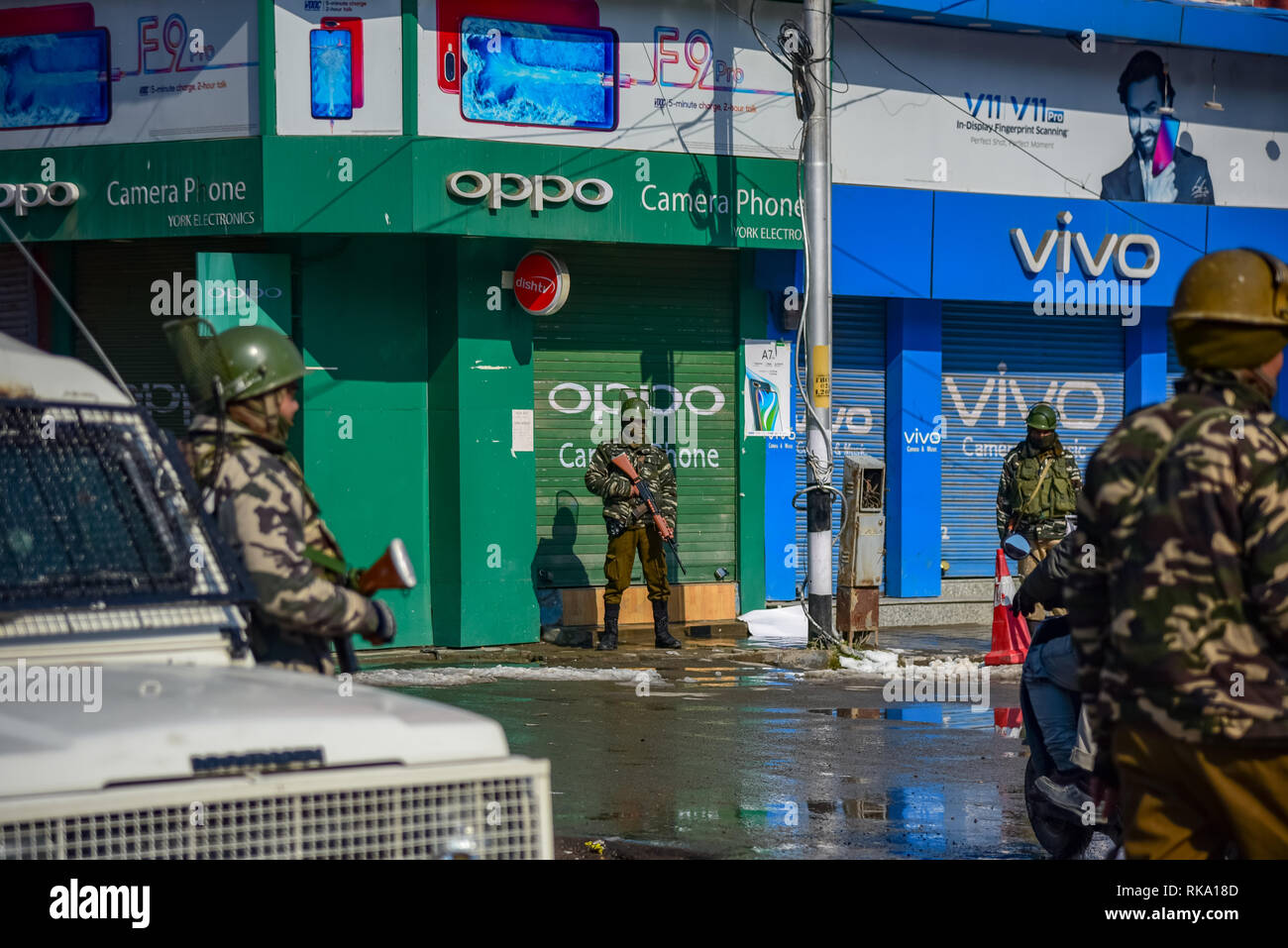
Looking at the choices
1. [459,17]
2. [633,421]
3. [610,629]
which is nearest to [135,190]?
[459,17]

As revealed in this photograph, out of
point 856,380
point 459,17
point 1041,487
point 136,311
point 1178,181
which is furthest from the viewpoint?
point 1178,181

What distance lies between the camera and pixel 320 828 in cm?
318

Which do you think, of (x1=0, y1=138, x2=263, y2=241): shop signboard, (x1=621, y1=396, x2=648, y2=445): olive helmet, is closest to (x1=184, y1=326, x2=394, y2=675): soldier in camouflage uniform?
(x1=0, y1=138, x2=263, y2=241): shop signboard

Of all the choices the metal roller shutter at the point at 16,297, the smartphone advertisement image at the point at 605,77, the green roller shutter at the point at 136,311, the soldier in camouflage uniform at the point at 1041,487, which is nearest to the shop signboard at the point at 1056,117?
the smartphone advertisement image at the point at 605,77

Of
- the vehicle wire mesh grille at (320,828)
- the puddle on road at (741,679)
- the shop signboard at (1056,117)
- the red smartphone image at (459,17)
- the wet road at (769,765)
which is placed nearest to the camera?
the vehicle wire mesh grille at (320,828)

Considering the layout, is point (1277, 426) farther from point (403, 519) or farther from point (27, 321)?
point (27, 321)

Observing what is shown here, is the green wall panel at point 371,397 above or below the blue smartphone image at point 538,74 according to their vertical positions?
below

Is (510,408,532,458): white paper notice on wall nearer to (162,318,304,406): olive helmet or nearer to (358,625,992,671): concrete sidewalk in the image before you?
(358,625,992,671): concrete sidewalk

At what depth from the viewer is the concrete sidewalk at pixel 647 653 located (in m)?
13.8

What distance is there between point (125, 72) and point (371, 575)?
1105cm

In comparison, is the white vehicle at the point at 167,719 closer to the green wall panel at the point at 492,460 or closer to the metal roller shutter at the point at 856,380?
the green wall panel at the point at 492,460

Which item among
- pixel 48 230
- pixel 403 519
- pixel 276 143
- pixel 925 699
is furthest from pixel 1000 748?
pixel 48 230

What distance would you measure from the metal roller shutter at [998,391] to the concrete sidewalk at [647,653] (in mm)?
2219

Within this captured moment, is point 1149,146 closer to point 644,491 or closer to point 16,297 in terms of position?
point 644,491
